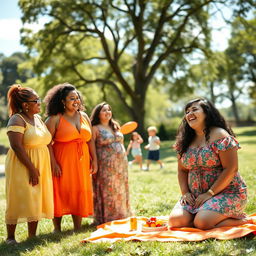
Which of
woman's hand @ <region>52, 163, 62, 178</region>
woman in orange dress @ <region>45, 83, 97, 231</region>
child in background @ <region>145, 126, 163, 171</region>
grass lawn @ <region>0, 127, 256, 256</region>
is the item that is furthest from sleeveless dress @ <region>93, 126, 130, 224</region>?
child in background @ <region>145, 126, 163, 171</region>

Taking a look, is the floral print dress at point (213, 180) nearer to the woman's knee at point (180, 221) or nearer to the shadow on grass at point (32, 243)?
the woman's knee at point (180, 221)

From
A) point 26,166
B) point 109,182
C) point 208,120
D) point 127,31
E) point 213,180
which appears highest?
point 127,31

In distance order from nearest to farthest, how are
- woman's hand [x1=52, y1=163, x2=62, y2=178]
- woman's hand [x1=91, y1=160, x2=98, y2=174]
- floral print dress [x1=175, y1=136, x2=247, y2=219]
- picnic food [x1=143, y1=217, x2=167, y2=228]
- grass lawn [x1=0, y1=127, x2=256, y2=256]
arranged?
1. grass lawn [x1=0, y1=127, x2=256, y2=256]
2. floral print dress [x1=175, y1=136, x2=247, y2=219]
3. picnic food [x1=143, y1=217, x2=167, y2=228]
4. woman's hand [x1=52, y1=163, x2=62, y2=178]
5. woman's hand [x1=91, y1=160, x2=98, y2=174]

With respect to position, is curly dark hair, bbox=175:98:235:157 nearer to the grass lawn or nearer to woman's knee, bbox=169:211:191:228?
woman's knee, bbox=169:211:191:228

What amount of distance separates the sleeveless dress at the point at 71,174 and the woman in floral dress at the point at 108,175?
50cm

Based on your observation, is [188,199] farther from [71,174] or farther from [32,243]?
[32,243]

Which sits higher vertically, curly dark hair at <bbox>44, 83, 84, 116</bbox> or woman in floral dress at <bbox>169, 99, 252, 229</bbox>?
curly dark hair at <bbox>44, 83, 84, 116</bbox>

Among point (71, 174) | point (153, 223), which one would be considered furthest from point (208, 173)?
point (71, 174)

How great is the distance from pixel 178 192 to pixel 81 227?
3.19 meters

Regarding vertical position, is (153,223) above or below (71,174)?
below

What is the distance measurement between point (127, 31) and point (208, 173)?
83.6ft

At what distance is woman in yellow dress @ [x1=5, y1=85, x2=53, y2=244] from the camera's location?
4750 millimetres

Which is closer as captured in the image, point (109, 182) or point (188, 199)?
point (188, 199)

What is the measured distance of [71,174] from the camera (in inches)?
215
